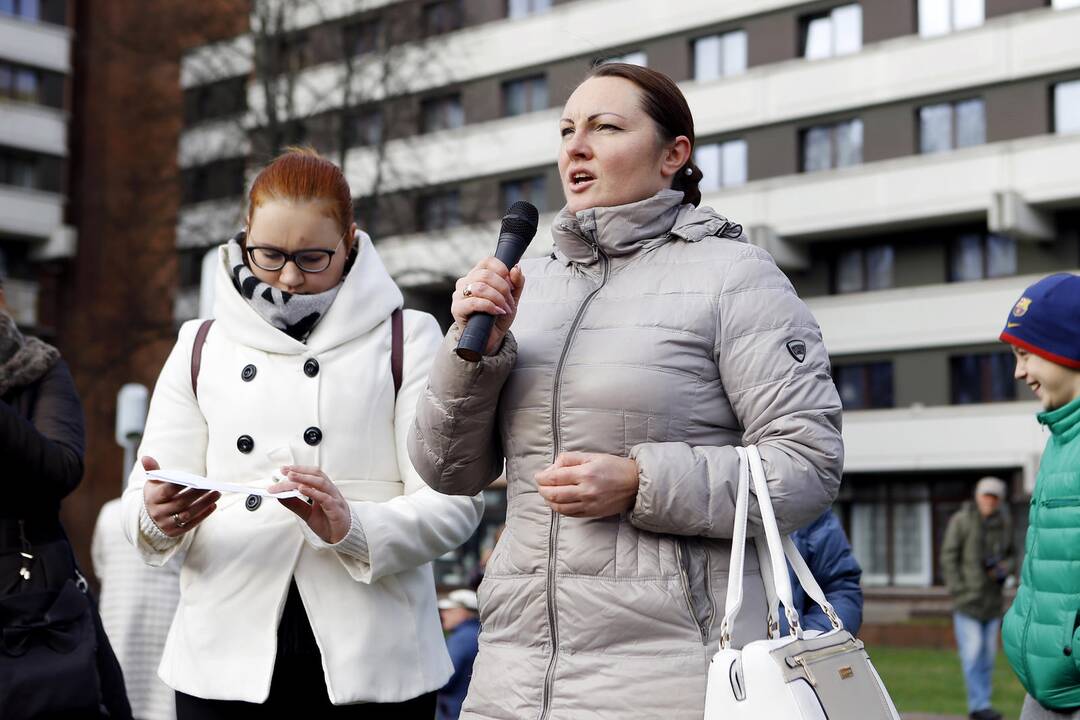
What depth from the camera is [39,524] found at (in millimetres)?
4727

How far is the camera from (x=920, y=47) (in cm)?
3897

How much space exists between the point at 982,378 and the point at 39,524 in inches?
1467

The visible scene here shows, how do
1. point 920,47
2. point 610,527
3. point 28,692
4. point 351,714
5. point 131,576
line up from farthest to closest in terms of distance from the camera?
point 920,47
point 131,576
point 28,692
point 351,714
point 610,527

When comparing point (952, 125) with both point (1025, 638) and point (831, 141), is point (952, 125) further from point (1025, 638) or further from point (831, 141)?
point (1025, 638)

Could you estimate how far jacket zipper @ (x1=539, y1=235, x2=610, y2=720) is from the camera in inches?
124

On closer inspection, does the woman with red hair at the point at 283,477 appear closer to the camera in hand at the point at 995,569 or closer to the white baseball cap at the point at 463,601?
the white baseball cap at the point at 463,601

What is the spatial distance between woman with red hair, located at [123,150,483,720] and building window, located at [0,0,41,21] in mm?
49226

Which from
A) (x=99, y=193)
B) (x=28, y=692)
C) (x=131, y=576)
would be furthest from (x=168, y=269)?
(x=28, y=692)

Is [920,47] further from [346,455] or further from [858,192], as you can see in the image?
[346,455]

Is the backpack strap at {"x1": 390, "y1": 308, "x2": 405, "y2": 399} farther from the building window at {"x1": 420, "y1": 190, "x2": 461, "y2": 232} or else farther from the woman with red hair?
the building window at {"x1": 420, "y1": 190, "x2": 461, "y2": 232}

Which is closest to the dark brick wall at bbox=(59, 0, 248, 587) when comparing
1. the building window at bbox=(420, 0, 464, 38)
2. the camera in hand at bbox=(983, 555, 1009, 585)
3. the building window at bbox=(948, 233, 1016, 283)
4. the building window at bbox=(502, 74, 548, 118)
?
the building window at bbox=(420, 0, 464, 38)

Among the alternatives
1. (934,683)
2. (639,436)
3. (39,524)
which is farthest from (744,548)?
(934,683)

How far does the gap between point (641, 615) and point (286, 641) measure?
1409 millimetres

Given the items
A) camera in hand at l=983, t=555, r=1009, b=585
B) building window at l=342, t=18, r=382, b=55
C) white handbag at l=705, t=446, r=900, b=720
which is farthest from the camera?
building window at l=342, t=18, r=382, b=55
